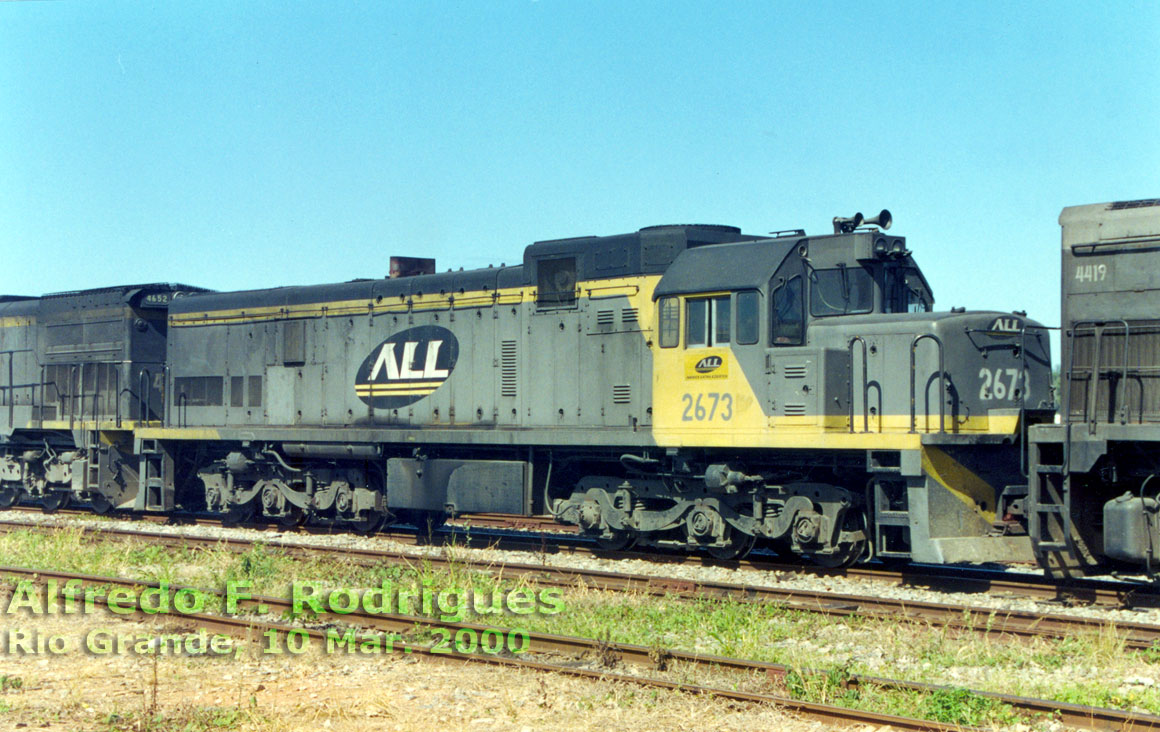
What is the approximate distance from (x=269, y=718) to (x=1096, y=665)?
571 cm

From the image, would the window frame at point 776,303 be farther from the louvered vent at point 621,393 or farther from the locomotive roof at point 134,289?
the locomotive roof at point 134,289

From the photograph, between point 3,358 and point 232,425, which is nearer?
point 232,425

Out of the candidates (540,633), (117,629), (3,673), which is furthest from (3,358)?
(540,633)

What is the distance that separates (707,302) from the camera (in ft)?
39.8

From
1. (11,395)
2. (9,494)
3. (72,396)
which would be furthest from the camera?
(9,494)

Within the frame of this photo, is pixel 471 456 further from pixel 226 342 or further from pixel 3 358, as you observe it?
pixel 3 358

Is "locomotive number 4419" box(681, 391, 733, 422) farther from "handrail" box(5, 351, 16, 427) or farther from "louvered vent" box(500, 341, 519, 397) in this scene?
"handrail" box(5, 351, 16, 427)

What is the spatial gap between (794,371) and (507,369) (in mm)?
4092

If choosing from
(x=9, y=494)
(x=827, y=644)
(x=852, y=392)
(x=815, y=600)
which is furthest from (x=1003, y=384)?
(x=9, y=494)

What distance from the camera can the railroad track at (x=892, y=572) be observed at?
10.5 meters

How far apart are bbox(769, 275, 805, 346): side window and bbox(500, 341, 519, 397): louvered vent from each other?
373 centimetres

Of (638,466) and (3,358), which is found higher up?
(3,358)

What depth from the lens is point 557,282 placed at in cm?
1366

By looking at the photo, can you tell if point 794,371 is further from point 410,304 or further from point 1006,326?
point 410,304
